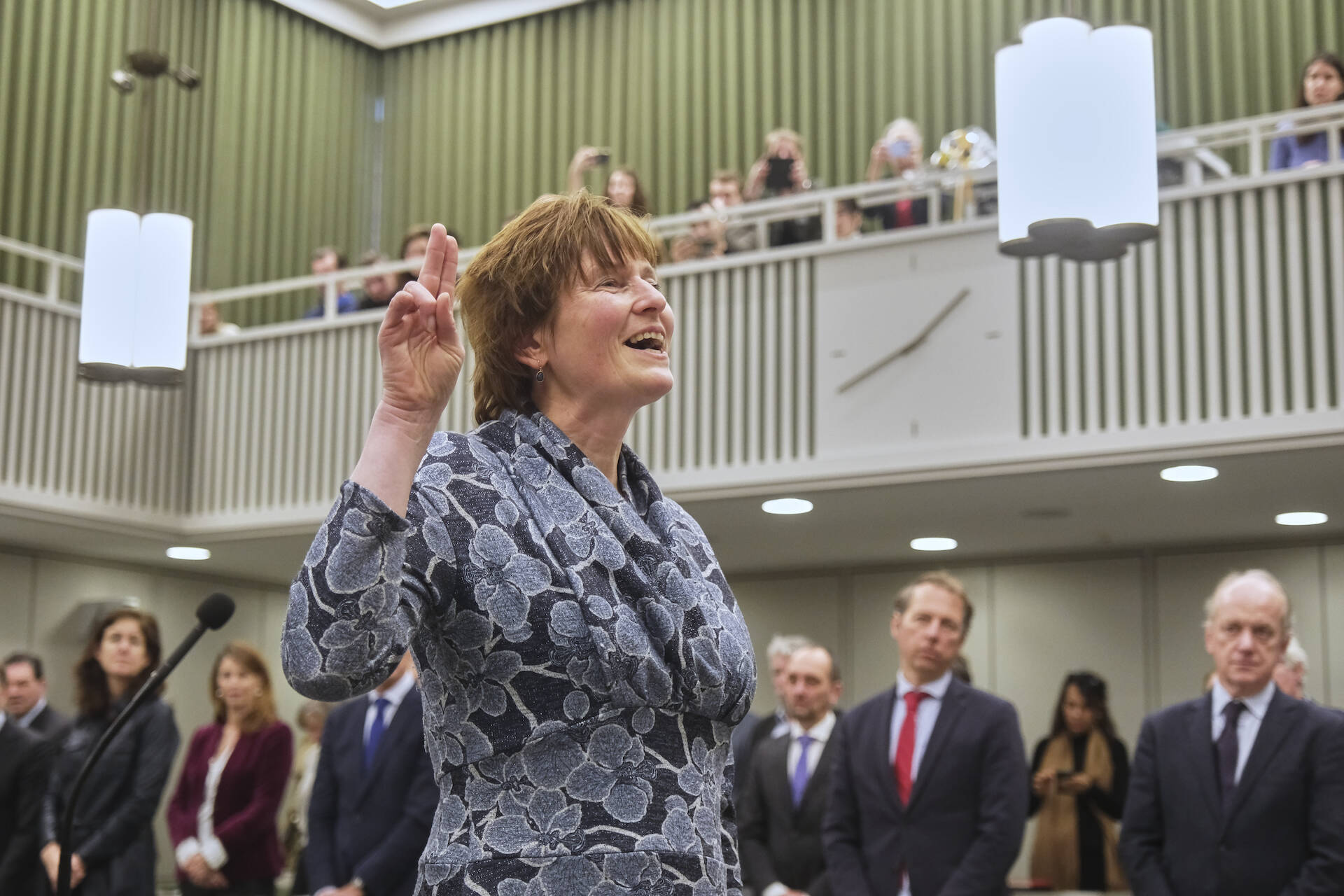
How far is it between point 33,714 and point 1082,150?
4.55m

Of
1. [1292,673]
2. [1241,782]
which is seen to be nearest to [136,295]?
[1241,782]

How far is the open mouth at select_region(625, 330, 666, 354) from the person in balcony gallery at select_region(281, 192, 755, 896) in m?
0.15

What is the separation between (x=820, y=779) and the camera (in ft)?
18.5

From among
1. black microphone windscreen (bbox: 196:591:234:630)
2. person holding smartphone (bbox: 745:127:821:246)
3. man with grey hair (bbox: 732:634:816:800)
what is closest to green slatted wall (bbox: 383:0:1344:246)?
person holding smartphone (bbox: 745:127:821:246)

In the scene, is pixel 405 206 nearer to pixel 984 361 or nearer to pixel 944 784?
pixel 984 361

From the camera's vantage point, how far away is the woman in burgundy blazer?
6023 mm

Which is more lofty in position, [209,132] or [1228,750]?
[209,132]

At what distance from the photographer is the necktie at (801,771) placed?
5.72 meters

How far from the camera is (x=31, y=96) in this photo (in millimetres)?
11336

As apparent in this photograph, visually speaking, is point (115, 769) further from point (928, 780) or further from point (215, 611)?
point (928, 780)

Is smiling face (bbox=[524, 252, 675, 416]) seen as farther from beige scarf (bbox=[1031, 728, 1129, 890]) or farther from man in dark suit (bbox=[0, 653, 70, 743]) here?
beige scarf (bbox=[1031, 728, 1129, 890])

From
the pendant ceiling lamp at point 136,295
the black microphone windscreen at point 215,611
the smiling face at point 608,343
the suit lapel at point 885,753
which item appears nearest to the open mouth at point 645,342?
A: the smiling face at point 608,343

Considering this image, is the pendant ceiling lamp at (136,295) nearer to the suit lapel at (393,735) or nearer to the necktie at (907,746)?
the suit lapel at (393,735)

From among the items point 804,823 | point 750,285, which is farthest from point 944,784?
point 750,285
